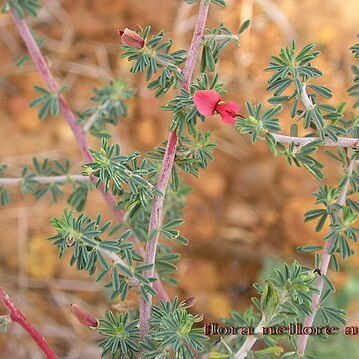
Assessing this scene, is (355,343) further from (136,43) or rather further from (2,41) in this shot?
(2,41)

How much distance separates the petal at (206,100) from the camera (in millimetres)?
1062

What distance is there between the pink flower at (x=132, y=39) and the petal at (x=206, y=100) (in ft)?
0.42

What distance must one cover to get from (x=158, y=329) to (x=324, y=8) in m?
2.18

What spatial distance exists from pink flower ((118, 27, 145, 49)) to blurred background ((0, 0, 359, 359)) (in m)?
1.23

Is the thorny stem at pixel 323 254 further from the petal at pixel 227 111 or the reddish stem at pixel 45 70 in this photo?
the reddish stem at pixel 45 70

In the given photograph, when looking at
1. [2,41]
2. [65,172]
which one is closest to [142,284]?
[65,172]

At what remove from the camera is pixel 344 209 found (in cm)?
120

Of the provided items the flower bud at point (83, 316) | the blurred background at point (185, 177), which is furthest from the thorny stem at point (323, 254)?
the blurred background at point (185, 177)

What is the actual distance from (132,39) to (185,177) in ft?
5.00

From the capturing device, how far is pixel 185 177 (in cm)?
259

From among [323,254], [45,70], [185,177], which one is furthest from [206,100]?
[185,177]

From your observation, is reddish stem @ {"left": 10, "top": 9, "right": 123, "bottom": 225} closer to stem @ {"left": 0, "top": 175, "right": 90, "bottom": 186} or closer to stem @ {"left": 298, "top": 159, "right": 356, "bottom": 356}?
stem @ {"left": 0, "top": 175, "right": 90, "bottom": 186}

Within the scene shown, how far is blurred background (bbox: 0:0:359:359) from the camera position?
2.44m

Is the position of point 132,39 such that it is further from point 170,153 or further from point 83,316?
point 83,316
